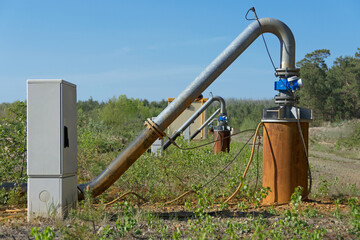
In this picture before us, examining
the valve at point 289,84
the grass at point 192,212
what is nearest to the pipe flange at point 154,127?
the grass at point 192,212

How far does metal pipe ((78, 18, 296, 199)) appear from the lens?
523 centimetres

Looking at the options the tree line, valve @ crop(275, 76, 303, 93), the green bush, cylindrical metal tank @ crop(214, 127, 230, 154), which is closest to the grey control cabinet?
the green bush

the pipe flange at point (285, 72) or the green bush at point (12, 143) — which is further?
the green bush at point (12, 143)

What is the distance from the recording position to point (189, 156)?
811cm

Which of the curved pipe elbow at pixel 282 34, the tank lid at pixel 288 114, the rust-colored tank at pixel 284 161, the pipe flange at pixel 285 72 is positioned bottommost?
the rust-colored tank at pixel 284 161

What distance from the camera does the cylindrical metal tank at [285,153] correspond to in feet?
17.9

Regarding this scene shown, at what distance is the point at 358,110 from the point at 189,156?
25.6m

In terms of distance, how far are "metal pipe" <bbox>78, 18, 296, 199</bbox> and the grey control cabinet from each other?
0.62 m

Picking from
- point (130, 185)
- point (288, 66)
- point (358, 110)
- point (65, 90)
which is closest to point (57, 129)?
point (65, 90)

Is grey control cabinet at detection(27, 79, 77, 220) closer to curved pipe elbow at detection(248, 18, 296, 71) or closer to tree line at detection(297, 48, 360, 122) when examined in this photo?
curved pipe elbow at detection(248, 18, 296, 71)

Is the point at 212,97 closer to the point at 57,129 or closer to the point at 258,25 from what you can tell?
the point at 258,25

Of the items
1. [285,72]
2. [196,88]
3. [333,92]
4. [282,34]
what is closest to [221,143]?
[285,72]

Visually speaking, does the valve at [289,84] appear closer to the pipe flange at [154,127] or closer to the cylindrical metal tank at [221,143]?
the pipe flange at [154,127]

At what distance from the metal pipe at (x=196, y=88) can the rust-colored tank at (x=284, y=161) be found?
89cm
